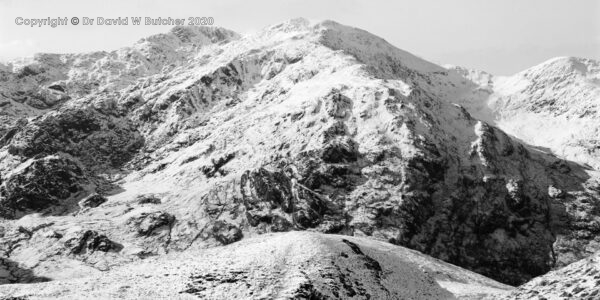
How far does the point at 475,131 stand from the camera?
13825 cm

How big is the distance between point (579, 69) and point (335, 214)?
117 m

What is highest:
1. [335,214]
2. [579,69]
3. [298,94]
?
[579,69]

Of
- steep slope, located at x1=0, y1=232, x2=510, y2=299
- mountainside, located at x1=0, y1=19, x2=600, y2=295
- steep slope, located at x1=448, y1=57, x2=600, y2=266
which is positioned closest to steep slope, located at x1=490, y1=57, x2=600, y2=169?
steep slope, located at x1=448, y1=57, x2=600, y2=266

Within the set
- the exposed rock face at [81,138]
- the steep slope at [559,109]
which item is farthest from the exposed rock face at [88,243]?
the steep slope at [559,109]

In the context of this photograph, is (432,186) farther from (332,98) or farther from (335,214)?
(332,98)

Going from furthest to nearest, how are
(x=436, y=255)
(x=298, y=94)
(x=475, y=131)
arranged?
(x=298, y=94) → (x=475, y=131) → (x=436, y=255)

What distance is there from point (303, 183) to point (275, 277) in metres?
70.4

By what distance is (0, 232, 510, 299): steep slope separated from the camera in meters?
45.8

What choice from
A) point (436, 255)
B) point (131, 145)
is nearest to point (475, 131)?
point (436, 255)

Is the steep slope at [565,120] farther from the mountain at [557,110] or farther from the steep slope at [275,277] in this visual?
the steep slope at [275,277]

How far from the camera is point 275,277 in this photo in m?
47.5

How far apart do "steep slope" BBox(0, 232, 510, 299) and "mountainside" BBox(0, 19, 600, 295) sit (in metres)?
50.7

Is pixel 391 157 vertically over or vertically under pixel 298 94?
under

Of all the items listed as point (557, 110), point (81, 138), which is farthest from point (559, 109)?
point (81, 138)
